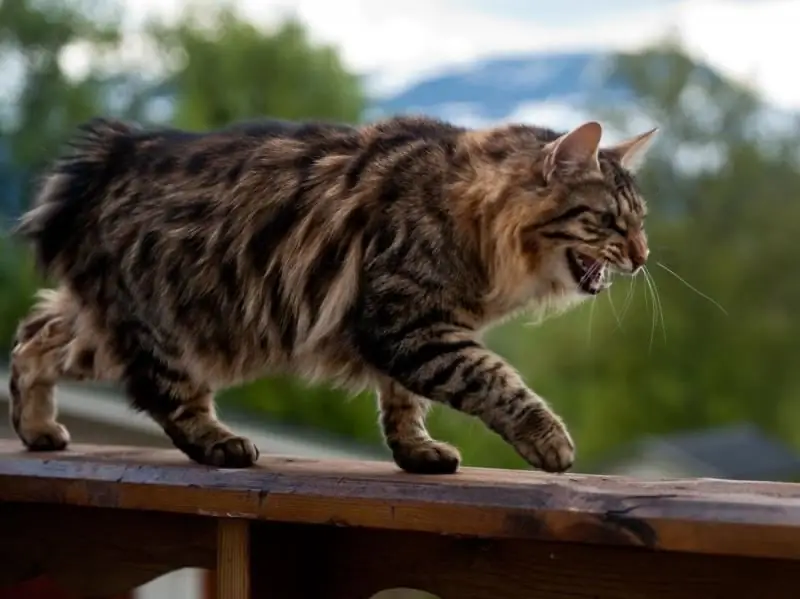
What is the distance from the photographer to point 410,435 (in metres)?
1.42

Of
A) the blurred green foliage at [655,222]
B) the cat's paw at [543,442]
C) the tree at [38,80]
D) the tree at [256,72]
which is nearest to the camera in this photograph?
the cat's paw at [543,442]

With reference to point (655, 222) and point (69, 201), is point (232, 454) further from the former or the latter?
point (655, 222)

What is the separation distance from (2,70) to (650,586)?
128 inches

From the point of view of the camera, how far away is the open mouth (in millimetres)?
1357

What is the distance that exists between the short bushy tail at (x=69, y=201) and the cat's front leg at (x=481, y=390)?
0.50 meters

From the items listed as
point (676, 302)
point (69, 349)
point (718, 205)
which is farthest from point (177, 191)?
point (718, 205)

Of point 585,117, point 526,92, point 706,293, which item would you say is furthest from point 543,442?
point 706,293

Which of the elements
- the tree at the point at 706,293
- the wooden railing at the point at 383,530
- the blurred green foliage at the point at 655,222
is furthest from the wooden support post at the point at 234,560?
the tree at the point at 706,293

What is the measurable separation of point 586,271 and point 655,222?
187cm

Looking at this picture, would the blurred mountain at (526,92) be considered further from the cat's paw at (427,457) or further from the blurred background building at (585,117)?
the cat's paw at (427,457)

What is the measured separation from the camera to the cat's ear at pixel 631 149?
4.76ft

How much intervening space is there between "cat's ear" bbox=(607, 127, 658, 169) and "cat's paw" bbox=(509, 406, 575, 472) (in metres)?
0.39

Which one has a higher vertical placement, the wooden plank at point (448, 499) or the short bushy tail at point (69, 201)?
the short bushy tail at point (69, 201)

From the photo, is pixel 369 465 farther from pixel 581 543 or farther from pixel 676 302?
pixel 676 302
